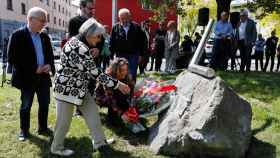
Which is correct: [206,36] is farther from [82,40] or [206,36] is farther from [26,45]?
[26,45]

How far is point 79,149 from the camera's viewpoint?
5.70m

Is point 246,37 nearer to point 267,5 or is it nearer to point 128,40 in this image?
point 267,5

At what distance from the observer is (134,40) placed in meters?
7.96

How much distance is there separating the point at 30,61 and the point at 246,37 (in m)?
7.88

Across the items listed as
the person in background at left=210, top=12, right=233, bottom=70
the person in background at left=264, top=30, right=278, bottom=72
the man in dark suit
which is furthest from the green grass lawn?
the person in background at left=264, top=30, right=278, bottom=72

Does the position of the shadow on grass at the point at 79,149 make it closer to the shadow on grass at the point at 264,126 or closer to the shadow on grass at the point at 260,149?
the shadow on grass at the point at 260,149

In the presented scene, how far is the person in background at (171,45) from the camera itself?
1329 centimetres

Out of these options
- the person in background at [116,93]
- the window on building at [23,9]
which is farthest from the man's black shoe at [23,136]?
the window on building at [23,9]

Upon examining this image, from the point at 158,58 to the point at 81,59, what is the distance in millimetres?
10459

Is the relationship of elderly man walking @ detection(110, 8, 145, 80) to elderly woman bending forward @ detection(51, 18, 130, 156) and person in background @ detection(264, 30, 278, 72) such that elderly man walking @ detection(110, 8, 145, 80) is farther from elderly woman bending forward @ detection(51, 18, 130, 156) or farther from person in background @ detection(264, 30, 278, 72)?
person in background @ detection(264, 30, 278, 72)

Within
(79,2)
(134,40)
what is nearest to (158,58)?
(134,40)

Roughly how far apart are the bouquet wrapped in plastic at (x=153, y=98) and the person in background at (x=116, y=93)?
0.18 metres

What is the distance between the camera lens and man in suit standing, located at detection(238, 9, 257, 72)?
12.1 meters

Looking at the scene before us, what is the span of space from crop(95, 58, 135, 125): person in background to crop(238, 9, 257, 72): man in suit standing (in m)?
6.67
